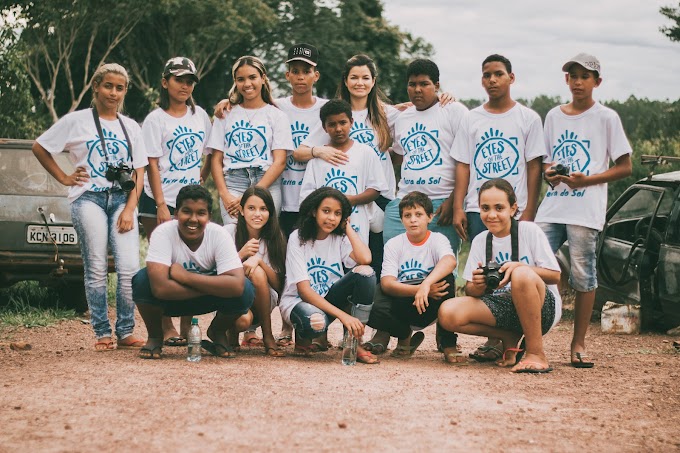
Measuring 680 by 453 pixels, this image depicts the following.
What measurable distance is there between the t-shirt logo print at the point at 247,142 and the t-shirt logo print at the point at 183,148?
0.28 meters

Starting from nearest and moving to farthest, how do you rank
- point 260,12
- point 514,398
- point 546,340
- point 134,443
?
1. point 134,443
2. point 514,398
3. point 546,340
4. point 260,12

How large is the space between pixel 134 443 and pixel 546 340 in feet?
19.6

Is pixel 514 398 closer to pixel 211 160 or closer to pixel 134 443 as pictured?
pixel 134 443

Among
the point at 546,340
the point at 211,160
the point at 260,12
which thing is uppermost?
the point at 260,12

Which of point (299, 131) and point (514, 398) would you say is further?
point (299, 131)

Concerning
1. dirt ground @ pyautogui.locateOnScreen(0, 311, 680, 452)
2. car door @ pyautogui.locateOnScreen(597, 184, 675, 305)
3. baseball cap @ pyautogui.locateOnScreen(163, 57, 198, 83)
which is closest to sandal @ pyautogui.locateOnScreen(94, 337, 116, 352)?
dirt ground @ pyautogui.locateOnScreen(0, 311, 680, 452)

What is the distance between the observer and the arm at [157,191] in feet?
23.7

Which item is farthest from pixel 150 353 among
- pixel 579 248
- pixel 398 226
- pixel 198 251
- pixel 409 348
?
pixel 579 248

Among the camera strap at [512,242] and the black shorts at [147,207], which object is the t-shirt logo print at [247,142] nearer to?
the black shorts at [147,207]

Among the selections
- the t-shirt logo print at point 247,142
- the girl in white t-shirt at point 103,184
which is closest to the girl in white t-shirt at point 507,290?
the t-shirt logo print at point 247,142

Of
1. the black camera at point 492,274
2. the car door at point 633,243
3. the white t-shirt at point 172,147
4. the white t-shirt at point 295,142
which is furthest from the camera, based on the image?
the car door at point 633,243

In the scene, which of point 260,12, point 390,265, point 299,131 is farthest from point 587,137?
point 260,12

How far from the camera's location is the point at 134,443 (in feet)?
13.7

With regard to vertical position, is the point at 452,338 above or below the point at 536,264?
below
